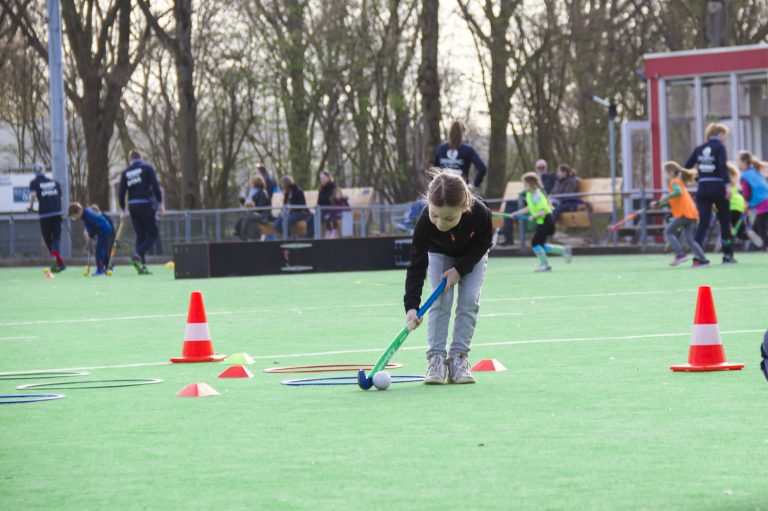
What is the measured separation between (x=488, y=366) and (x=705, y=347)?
4.43ft

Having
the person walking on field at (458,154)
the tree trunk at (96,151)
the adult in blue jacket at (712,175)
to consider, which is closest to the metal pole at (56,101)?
the tree trunk at (96,151)

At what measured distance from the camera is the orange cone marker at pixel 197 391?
8.48 metres

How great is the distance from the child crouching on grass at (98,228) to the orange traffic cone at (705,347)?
1795 cm

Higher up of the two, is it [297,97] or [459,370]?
[297,97]

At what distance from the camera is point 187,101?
36938 millimetres

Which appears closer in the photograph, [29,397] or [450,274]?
[29,397]

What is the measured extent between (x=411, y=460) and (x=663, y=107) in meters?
26.9

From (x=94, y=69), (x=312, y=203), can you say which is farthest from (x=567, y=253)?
(x=94, y=69)

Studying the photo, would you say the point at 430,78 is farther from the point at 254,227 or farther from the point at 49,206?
the point at 49,206

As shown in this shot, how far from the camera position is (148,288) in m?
21.6

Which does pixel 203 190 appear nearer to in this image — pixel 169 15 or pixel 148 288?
pixel 169 15

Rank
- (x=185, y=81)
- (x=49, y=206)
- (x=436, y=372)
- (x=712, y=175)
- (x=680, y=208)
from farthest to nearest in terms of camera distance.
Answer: (x=185, y=81)
(x=49, y=206)
(x=680, y=208)
(x=712, y=175)
(x=436, y=372)

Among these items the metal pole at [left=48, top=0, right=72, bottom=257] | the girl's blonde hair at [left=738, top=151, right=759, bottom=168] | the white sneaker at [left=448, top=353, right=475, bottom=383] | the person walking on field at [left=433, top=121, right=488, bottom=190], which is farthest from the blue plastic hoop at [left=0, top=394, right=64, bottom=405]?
the metal pole at [left=48, top=0, right=72, bottom=257]

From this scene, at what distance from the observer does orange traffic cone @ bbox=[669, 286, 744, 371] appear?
891 cm
